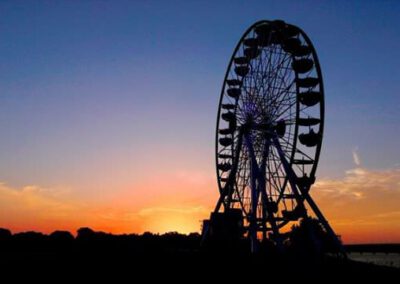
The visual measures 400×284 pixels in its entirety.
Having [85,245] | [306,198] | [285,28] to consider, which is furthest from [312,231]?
[85,245]

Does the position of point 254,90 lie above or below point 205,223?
above

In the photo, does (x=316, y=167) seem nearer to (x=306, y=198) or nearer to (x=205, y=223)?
(x=306, y=198)

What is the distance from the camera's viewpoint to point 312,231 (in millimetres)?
26594

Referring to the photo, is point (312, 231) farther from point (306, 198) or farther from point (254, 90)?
point (254, 90)

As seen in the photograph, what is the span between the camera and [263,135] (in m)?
33.8

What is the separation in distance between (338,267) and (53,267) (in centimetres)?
1816

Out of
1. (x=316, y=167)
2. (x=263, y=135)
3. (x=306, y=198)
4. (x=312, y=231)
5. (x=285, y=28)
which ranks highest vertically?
(x=285, y=28)

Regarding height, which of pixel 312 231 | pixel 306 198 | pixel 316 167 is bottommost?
pixel 312 231

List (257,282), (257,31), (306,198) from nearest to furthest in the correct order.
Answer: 1. (257,282)
2. (306,198)
3. (257,31)

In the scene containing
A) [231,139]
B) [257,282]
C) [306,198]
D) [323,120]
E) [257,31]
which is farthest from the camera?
[231,139]

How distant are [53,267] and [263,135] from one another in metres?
17.1

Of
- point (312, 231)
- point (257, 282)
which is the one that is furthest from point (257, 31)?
point (257, 282)

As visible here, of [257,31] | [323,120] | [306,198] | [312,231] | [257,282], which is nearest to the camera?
[257,282]

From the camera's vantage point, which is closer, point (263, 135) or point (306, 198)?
point (306, 198)
